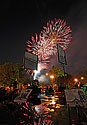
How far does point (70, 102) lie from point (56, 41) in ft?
56.1

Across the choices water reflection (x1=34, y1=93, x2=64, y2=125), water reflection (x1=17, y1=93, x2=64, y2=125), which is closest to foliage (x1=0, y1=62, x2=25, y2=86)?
water reflection (x1=34, y1=93, x2=64, y2=125)

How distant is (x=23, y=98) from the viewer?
5703 millimetres

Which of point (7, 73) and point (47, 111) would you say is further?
point (7, 73)

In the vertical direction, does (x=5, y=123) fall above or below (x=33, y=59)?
below

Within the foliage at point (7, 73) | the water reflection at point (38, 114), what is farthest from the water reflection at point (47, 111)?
the foliage at point (7, 73)

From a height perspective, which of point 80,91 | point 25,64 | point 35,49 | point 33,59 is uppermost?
point 35,49

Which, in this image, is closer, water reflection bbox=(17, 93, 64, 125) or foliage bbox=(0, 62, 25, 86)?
water reflection bbox=(17, 93, 64, 125)

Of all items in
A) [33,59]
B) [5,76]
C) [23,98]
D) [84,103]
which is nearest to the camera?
[84,103]

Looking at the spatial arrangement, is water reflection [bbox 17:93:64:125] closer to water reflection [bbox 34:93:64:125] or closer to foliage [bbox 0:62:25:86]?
water reflection [bbox 34:93:64:125]

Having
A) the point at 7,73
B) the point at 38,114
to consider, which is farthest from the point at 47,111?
the point at 7,73

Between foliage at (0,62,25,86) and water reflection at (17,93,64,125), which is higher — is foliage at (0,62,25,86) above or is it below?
above

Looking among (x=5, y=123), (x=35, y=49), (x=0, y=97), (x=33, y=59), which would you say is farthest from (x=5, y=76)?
(x=5, y=123)

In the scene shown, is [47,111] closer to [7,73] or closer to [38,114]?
[38,114]

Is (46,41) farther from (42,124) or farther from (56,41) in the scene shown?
(42,124)
